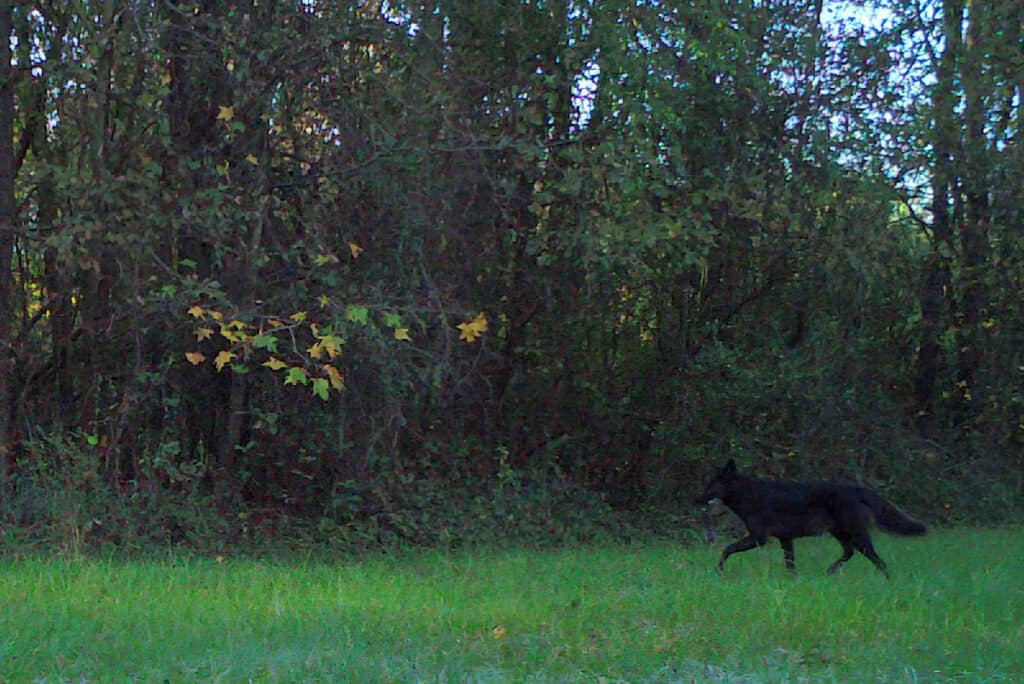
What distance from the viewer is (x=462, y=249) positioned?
15664 millimetres

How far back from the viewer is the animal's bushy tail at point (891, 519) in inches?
452

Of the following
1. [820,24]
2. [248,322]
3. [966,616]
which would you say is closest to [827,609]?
[966,616]

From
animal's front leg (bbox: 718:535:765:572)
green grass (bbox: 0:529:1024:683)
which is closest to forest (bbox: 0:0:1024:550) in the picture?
green grass (bbox: 0:529:1024:683)

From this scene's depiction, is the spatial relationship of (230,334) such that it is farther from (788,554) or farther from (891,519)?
(891,519)

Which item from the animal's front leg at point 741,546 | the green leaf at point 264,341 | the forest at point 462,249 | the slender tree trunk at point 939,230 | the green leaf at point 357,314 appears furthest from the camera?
the slender tree trunk at point 939,230

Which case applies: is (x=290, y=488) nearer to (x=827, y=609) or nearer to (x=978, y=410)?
(x=827, y=609)

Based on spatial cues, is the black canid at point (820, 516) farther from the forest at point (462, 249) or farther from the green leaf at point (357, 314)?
the green leaf at point (357, 314)

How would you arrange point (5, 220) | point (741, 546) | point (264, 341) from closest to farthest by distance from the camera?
Result: point (741, 546), point (264, 341), point (5, 220)

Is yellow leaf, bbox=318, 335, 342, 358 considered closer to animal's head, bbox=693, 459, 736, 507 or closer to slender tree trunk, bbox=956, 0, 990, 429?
animal's head, bbox=693, 459, 736, 507

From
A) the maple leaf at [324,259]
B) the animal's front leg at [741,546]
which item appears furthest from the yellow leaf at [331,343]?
the animal's front leg at [741,546]

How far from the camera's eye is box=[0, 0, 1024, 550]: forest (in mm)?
12867

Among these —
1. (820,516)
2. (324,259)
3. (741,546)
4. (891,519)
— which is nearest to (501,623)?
(741,546)

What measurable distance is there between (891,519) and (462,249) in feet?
21.9

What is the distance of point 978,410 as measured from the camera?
65.7ft
